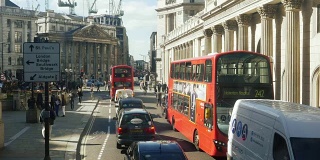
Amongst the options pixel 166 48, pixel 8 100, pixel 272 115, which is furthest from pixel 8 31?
pixel 272 115

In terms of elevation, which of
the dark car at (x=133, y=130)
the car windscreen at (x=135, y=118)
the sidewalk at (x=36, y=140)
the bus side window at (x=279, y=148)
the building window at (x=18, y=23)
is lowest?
the sidewalk at (x=36, y=140)

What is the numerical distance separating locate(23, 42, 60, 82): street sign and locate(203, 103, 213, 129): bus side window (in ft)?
20.5

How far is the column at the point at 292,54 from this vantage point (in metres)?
24.0

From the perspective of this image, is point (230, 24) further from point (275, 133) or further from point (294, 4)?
point (275, 133)

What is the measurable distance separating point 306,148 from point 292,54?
1635cm

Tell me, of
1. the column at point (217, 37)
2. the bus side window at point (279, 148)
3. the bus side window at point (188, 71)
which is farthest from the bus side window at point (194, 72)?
the column at point (217, 37)

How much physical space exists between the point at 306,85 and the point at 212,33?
74.0 feet

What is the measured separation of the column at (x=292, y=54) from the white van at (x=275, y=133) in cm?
1213

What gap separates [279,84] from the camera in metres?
28.2

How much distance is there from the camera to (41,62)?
13734 millimetres

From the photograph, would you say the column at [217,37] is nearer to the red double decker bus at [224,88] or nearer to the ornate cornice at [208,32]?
the ornate cornice at [208,32]

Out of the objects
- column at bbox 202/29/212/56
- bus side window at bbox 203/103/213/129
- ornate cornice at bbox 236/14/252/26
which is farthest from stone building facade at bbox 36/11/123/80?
bus side window at bbox 203/103/213/129

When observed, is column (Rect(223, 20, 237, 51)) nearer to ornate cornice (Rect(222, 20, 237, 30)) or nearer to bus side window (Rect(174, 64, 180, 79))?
ornate cornice (Rect(222, 20, 237, 30))

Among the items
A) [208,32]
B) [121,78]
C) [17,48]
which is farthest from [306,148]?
[17,48]
